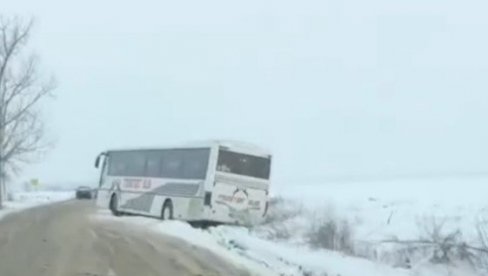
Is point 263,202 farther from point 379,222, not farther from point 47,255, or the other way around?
point 47,255

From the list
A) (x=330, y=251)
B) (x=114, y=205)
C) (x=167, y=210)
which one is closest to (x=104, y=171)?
(x=114, y=205)

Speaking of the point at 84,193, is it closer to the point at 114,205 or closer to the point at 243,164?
the point at 114,205

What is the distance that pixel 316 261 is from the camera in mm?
18031

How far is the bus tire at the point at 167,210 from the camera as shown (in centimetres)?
3391

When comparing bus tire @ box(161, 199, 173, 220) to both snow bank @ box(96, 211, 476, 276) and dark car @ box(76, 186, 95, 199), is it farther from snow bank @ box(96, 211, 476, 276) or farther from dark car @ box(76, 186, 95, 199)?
dark car @ box(76, 186, 95, 199)

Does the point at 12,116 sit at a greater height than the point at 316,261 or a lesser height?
greater

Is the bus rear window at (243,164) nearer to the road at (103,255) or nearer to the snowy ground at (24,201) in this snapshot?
the road at (103,255)

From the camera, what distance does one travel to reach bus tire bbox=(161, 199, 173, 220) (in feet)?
111

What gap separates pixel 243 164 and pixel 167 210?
4.21 m

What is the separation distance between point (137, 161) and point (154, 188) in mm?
2574

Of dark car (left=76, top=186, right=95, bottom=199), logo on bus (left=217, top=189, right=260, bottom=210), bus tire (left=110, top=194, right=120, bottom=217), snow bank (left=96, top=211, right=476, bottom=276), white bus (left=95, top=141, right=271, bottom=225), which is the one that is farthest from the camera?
dark car (left=76, top=186, right=95, bottom=199)

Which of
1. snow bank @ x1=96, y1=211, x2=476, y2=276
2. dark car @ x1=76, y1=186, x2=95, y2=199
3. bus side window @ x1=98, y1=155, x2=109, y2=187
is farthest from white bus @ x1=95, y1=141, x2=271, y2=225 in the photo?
dark car @ x1=76, y1=186, x2=95, y2=199

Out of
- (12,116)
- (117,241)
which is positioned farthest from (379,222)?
(12,116)

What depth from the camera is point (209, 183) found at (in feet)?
Result: 102
